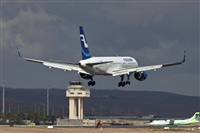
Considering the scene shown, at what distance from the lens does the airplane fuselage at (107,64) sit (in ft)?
420

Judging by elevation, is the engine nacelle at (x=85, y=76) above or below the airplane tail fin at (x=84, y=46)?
below

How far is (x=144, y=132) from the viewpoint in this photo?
503ft

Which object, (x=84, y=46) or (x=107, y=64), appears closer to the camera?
(x=107, y=64)

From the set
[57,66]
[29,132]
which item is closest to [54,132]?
[29,132]

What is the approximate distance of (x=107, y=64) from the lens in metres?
132

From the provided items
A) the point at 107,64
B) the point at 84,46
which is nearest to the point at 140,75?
the point at 107,64

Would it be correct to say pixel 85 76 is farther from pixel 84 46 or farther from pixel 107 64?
pixel 84 46

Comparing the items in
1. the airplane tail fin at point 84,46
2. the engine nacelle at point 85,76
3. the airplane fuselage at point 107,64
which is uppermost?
the airplane tail fin at point 84,46

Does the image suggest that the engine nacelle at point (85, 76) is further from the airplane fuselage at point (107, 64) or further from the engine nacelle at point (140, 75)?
the engine nacelle at point (140, 75)

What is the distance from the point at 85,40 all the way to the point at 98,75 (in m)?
8.03

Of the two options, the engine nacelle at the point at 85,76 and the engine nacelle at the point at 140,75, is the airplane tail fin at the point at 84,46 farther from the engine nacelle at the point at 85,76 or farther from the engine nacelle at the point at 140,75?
the engine nacelle at the point at 140,75

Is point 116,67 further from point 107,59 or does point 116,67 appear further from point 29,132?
point 29,132

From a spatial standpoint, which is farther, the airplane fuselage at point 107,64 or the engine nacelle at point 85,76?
the engine nacelle at point 85,76

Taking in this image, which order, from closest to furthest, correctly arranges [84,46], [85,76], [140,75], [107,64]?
[85,76] < [107,64] < [84,46] < [140,75]
